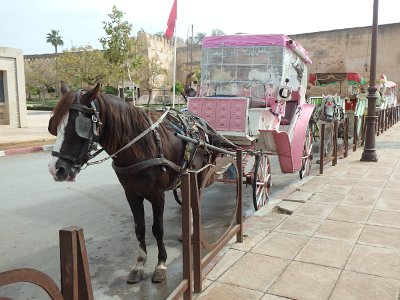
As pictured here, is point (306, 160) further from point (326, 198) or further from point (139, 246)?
point (139, 246)

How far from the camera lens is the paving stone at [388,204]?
18.4ft

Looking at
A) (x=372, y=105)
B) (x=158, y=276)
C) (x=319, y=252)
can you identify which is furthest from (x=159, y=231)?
(x=372, y=105)

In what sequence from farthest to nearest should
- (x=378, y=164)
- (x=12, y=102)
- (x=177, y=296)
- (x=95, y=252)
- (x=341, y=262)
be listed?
(x=12, y=102) < (x=378, y=164) < (x=95, y=252) < (x=341, y=262) < (x=177, y=296)

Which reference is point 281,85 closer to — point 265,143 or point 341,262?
point 265,143

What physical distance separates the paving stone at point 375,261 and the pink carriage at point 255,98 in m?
1.89

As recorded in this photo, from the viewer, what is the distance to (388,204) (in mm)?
5828

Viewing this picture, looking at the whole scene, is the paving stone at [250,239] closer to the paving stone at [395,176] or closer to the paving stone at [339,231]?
the paving stone at [339,231]

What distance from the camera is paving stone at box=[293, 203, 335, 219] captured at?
17.5 ft

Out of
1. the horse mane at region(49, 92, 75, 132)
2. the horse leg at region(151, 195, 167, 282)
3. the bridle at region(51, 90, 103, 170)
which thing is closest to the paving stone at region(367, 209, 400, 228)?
the horse leg at region(151, 195, 167, 282)

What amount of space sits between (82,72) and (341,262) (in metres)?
33.0

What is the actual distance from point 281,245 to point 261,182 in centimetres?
182

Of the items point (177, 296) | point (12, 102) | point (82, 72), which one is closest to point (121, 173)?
point (177, 296)

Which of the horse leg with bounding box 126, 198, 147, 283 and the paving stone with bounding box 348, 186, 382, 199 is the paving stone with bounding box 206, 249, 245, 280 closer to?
the horse leg with bounding box 126, 198, 147, 283

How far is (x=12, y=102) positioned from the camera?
741 inches
